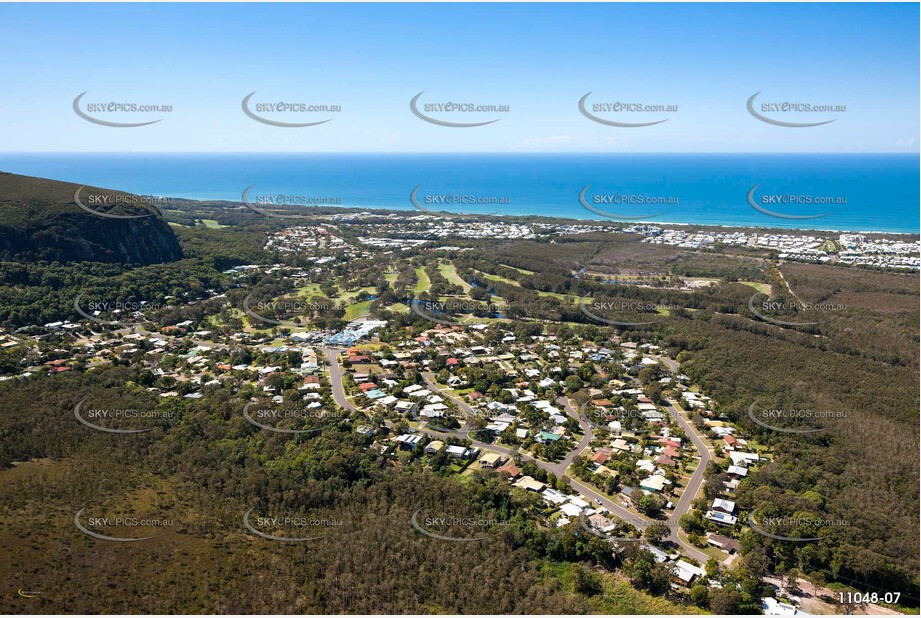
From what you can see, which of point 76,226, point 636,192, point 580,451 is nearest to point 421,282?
point 76,226

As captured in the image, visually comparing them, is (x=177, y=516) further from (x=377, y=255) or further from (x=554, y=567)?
(x=377, y=255)

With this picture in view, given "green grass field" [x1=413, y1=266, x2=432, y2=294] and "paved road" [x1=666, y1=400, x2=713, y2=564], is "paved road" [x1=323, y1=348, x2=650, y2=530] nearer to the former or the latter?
"paved road" [x1=666, y1=400, x2=713, y2=564]

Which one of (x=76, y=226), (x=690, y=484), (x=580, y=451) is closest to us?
(x=690, y=484)

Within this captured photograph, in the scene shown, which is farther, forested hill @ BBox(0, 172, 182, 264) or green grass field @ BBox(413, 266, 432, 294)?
green grass field @ BBox(413, 266, 432, 294)

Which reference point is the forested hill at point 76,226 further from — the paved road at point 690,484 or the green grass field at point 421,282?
the paved road at point 690,484

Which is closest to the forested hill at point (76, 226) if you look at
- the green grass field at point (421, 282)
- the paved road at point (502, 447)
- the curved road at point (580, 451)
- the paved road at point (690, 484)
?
the green grass field at point (421, 282)

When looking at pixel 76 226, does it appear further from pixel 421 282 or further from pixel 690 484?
pixel 690 484

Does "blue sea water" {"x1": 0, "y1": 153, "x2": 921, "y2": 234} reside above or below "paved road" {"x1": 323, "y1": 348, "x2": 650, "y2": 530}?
above

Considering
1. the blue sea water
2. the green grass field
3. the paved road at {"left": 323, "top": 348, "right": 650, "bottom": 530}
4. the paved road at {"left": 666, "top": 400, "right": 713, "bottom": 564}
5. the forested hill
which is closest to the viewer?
the paved road at {"left": 666, "top": 400, "right": 713, "bottom": 564}

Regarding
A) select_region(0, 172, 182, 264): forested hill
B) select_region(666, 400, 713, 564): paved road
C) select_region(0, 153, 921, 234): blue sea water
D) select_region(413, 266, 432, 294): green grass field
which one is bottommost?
select_region(666, 400, 713, 564): paved road

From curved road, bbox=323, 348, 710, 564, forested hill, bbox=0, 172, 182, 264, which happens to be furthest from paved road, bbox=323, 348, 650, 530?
forested hill, bbox=0, 172, 182, 264
